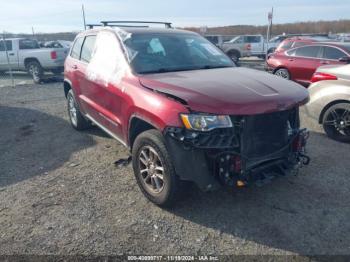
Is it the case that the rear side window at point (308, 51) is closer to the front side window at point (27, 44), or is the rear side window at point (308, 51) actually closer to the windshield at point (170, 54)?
the windshield at point (170, 54)

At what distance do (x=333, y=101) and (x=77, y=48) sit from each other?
174 inches

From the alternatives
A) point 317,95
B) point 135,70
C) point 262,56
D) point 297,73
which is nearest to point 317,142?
point 317,95

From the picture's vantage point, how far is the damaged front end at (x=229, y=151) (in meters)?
2.78

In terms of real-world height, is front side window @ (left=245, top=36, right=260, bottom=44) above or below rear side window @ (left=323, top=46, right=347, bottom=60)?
above

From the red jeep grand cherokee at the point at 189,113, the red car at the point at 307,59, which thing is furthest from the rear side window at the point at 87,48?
the red car at the point at 307,59

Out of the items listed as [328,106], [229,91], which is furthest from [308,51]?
[229,91]

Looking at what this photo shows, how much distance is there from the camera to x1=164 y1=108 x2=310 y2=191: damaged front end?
9.11 ft

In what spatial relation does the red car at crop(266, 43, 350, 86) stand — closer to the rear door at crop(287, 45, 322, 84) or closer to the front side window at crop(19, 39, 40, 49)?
the rear door at crop(287, 45, 322, 84)

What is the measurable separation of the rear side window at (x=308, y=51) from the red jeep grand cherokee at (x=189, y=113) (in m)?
6.55

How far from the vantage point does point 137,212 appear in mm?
3311

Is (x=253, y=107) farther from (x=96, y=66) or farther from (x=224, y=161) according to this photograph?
(x=96, y=66)

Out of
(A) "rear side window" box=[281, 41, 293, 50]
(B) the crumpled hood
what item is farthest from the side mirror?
(B) the crumpled hood

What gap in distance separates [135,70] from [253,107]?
1.48 m

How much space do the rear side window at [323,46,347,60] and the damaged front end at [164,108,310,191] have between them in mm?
7517
